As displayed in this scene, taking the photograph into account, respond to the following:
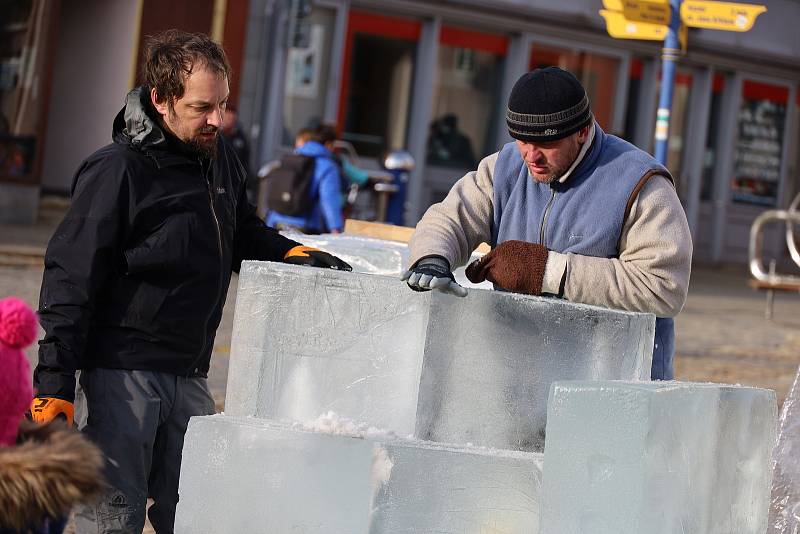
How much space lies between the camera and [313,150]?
10.6 m

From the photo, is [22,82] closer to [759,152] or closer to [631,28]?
[631,28]

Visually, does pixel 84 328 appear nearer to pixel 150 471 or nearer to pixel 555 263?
pixel 150 471

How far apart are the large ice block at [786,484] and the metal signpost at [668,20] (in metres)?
5.28

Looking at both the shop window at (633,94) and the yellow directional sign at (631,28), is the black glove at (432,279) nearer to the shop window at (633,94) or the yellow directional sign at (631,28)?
the yellow directional sign at (631,28)

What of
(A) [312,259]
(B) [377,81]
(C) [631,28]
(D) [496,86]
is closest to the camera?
(A) [312,259]

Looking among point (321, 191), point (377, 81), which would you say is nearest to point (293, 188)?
point (321, 191)

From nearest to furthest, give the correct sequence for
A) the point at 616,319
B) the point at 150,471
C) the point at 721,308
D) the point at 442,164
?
the point at 616,319
the point at 150,471
the point at 721,308
the point at 442,164

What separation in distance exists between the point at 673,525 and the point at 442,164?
1597cm

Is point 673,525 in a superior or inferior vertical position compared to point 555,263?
inferior

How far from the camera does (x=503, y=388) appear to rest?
350 cm

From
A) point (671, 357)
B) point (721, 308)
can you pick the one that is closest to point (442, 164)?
point (721, 308)

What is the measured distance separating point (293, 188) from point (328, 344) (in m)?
6.90

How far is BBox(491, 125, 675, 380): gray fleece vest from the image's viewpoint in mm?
3588

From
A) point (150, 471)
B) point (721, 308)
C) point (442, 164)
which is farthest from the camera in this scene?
point (442, 164)
